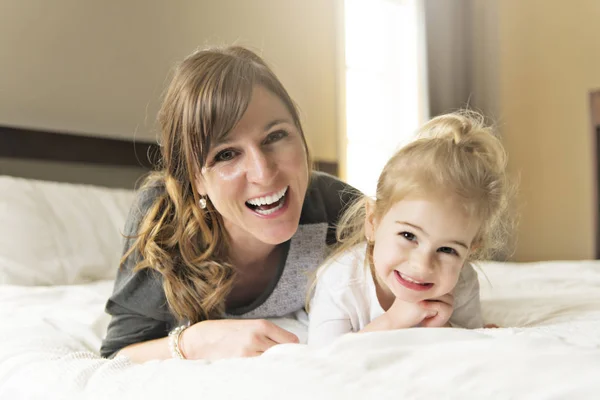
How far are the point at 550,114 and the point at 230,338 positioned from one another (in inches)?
139

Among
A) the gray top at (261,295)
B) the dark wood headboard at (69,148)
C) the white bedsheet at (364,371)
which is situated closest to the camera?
the white bedsheet at (364,371)

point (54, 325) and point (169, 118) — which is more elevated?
point (169, 118)

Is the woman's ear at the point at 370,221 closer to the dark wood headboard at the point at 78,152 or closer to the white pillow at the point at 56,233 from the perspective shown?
the white pillow at the point at 56,233

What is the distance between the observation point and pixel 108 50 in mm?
2514

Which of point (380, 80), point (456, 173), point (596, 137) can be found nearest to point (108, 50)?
point (380, 80)

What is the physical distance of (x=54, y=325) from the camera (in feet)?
4.14

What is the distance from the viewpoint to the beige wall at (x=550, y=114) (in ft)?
12.4

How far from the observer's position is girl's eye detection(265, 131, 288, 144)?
3.57ft

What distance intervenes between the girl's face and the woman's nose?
0.21 m

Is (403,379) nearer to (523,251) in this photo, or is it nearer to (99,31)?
(99,31)

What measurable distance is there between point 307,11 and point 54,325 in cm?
248

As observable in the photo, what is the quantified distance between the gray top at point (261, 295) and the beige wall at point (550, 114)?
283cm

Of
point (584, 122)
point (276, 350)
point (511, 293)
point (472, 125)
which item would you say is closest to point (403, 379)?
point (276, 350)

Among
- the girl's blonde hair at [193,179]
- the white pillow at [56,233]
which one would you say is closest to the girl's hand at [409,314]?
the girl's blonde hair at [193,179]
